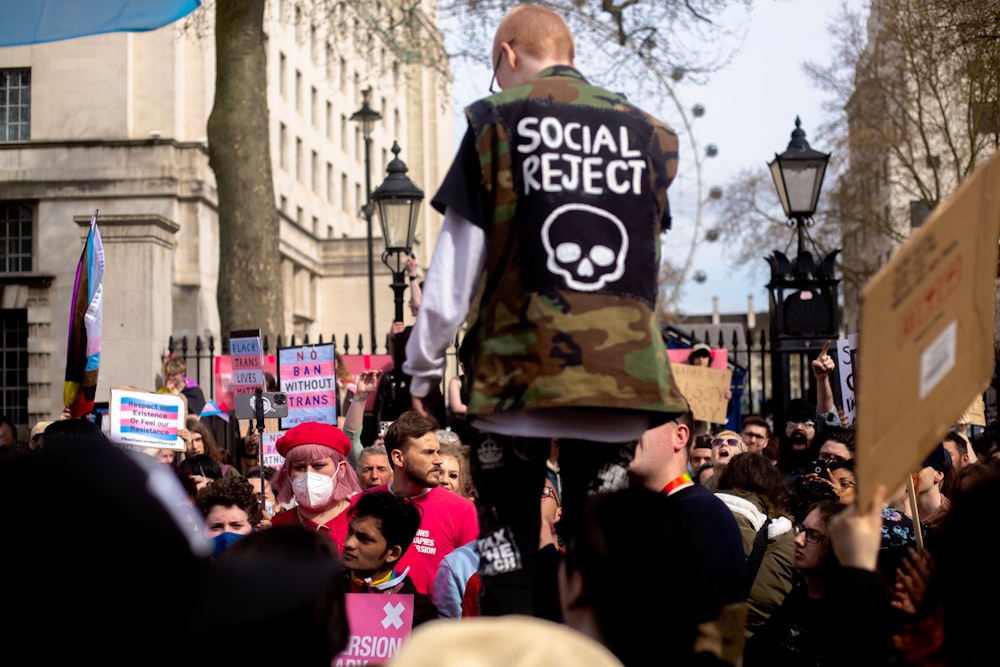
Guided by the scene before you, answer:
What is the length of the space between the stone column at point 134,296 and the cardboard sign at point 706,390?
17249 millimetres

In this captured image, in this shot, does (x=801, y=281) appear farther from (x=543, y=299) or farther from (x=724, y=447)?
(x=543, y=299)

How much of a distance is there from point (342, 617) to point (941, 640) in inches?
48.6

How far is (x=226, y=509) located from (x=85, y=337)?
195 cm

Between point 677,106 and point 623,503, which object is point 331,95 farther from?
point 623,503

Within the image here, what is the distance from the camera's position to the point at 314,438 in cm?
723

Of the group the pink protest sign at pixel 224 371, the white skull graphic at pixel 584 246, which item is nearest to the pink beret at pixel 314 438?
the white skull graphic at pixel 584 246

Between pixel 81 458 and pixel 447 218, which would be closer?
pixel 81 458

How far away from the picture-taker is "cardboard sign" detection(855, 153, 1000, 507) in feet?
9.25

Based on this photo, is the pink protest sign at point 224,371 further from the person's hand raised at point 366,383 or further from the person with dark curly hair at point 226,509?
the person with dark curly hair at point 226,509

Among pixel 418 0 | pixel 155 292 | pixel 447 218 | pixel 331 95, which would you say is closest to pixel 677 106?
pixel 418 0

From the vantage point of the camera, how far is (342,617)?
2.52 metres

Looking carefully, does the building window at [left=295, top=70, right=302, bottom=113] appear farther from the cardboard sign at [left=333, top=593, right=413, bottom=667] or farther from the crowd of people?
the cardboard sign at [left=333, top=593, right=413, bottom=667]

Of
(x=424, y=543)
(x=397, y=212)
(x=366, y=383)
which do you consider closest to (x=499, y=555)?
(x=424, y=543)

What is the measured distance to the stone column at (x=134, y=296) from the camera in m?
25.6
